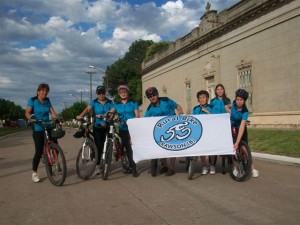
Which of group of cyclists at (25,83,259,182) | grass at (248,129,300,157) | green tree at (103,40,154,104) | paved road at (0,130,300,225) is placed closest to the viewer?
Answer: paved road at (0,130,300,225)

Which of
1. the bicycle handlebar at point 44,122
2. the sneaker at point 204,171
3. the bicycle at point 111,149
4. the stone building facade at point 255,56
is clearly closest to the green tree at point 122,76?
the stone building facade at point 255,56

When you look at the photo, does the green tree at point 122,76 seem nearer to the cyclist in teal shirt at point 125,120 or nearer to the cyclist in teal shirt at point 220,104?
the cyclist in teal shirt at point 220,104

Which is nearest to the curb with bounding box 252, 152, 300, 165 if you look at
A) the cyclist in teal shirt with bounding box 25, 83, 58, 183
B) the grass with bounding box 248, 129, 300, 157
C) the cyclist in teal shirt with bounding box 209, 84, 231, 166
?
the grass with bounding box 248, 129, 300, 157

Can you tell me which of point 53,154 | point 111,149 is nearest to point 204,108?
point 111,149

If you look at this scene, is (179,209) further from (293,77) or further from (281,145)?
(293,77)

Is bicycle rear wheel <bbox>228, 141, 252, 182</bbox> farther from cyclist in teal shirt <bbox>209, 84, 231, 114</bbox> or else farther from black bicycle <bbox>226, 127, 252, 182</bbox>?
cyclist in teal shirt <bbox>209, 84, 231, 114</bbox>

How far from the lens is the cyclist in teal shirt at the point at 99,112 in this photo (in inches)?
331

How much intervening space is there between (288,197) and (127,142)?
3.56 m

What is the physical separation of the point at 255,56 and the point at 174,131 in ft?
57.7

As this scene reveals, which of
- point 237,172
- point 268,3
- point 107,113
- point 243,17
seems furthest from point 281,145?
point 243,17

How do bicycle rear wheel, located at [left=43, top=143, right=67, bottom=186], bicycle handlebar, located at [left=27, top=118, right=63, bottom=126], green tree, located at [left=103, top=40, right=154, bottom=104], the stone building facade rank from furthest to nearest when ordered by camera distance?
1. green tree, located at [left=103, top=40, right=154, bottom=104]
2. the stone building facade
3. bicycle handlebar, located at [left=27, top=118, right=63, bottom=126]
4. bicycle rear wheel, located at [left=43, top=143, right=67, bottom=186]

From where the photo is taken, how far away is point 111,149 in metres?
8.01

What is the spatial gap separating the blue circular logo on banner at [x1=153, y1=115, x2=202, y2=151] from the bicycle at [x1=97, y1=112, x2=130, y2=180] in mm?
842

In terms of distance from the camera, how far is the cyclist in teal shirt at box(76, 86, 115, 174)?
8.40m
